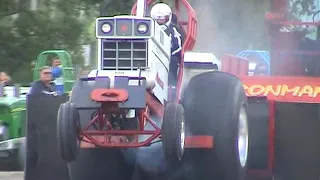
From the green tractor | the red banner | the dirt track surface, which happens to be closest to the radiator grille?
the red banner

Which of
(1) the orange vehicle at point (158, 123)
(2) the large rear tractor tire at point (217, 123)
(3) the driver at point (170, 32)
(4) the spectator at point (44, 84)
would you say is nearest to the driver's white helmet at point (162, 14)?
(3) the driver at point (170, 32)

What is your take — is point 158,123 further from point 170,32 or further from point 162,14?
point 162,14

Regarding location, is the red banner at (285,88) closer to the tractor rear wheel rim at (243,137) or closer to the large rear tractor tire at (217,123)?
the tractor rear wheel rim at (243,137)

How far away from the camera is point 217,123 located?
7492mm

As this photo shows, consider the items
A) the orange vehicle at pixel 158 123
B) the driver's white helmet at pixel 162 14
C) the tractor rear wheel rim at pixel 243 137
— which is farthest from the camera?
the driver's white helmet at pixel 162 14

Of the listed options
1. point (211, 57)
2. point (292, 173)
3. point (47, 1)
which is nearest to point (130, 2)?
point (47, 1)

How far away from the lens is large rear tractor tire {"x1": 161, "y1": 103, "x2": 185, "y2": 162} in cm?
690

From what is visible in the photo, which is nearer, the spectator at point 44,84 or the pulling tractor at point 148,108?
the pulling tractor at point 148,108

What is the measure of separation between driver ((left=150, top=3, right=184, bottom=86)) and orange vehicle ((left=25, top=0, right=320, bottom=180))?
0.26 feet

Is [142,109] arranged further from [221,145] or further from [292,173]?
[292,173]

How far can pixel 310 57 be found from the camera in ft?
35.0

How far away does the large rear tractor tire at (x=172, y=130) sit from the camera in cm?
690

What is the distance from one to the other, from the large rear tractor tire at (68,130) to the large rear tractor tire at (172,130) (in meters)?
0.71

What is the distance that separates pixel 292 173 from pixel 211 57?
58.8 inches
